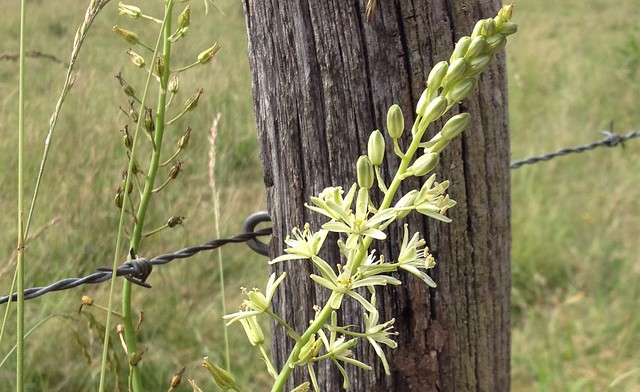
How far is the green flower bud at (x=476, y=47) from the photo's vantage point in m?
0.85

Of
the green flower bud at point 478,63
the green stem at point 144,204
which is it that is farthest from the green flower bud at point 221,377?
the green flower bud at point 478,63

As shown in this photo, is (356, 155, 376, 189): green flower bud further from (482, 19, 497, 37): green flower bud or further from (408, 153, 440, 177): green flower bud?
(482, 19, 497, 37): green flower bud

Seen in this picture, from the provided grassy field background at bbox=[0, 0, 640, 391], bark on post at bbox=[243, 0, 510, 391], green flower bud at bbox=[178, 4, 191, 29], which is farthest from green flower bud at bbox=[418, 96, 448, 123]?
grassy field background at bbox=[0, 0, 640, 391]

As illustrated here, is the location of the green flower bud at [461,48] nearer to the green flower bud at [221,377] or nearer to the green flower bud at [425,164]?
the green flower bud at [425,164]

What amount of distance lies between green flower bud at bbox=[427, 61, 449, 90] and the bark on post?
12.7 inches

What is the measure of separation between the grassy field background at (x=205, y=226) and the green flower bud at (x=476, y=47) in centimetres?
69

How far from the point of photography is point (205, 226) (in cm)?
287

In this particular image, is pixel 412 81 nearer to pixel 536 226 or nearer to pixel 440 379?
pixel 440 379

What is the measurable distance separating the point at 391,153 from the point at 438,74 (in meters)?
0.39

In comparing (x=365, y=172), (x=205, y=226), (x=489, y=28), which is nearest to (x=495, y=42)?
(x=489, y=28)

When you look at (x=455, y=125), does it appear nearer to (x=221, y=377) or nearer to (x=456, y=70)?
(x=456, y=70)

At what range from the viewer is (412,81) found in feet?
3.88

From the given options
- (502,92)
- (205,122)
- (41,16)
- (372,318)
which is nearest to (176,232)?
(205,122)

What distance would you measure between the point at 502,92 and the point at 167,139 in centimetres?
185
